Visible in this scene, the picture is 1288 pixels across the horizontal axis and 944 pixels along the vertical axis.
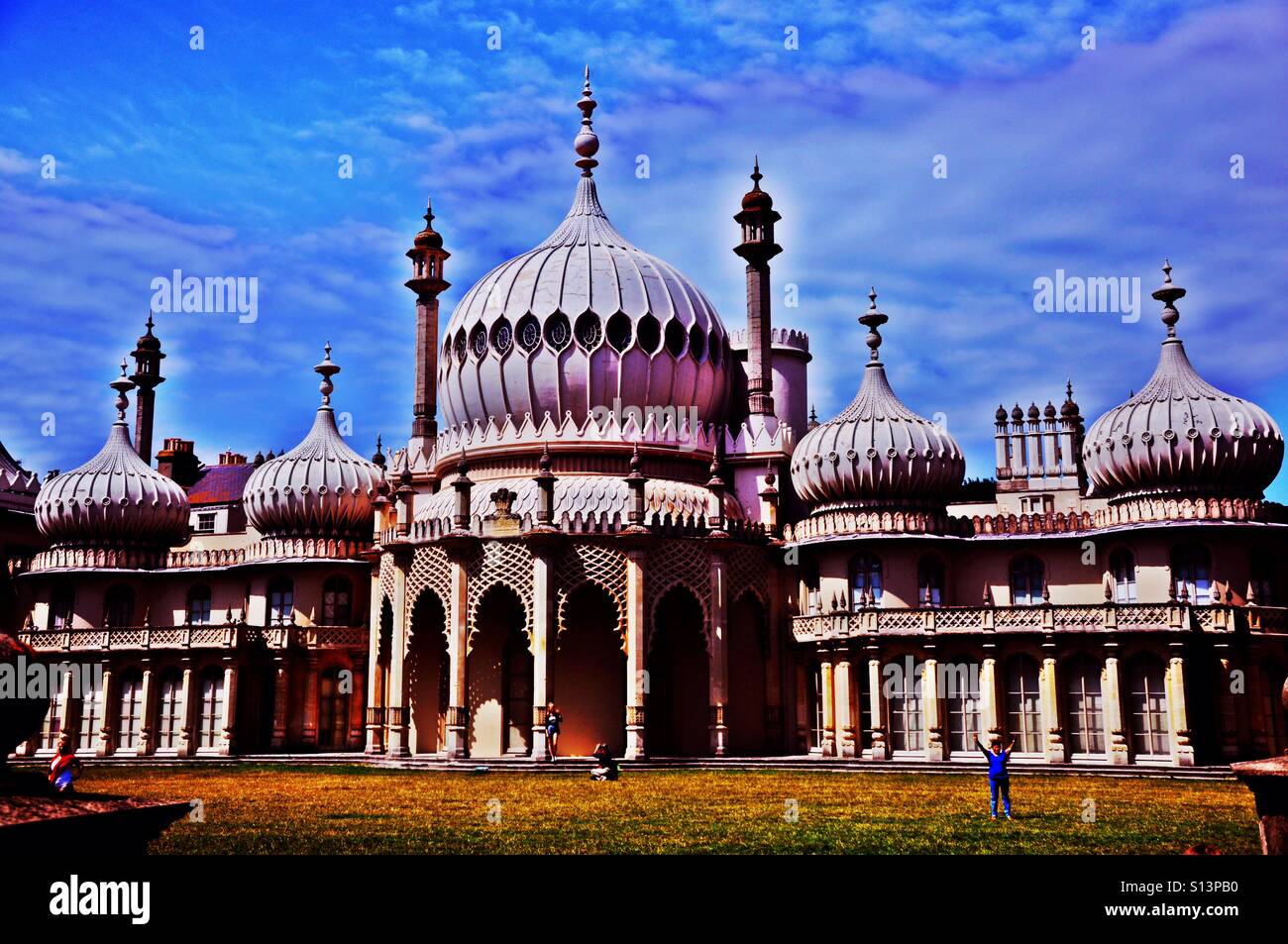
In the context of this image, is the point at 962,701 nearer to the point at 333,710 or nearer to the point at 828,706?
the point at 828,706

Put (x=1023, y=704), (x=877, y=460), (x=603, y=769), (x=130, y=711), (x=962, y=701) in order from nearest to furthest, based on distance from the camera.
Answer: (x=603, y=769) < (x=1023, y=704) < (x=962, y=701) < (x=877, y=460) < (x=130, y=711)

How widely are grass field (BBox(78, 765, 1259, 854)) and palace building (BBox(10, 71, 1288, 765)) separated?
5.27 m

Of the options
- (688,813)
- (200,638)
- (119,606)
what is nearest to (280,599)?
(200,638)

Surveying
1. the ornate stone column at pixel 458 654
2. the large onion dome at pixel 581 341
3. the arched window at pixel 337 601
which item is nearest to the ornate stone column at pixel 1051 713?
the large onion dome at pixel 581 341

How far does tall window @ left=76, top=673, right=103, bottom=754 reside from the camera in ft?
144

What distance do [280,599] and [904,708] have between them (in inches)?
853

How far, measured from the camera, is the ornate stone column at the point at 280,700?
43.2 metres

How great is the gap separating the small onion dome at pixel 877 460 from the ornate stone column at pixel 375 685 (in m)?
13.1

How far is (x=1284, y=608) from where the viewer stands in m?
34.1

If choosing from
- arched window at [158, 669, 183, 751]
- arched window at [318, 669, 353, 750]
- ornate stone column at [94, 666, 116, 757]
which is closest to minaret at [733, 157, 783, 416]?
arched window at [318, 669, 353, 750]

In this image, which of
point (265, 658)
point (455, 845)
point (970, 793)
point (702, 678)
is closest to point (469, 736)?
point (702, 678)

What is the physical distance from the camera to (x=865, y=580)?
3834 cm
